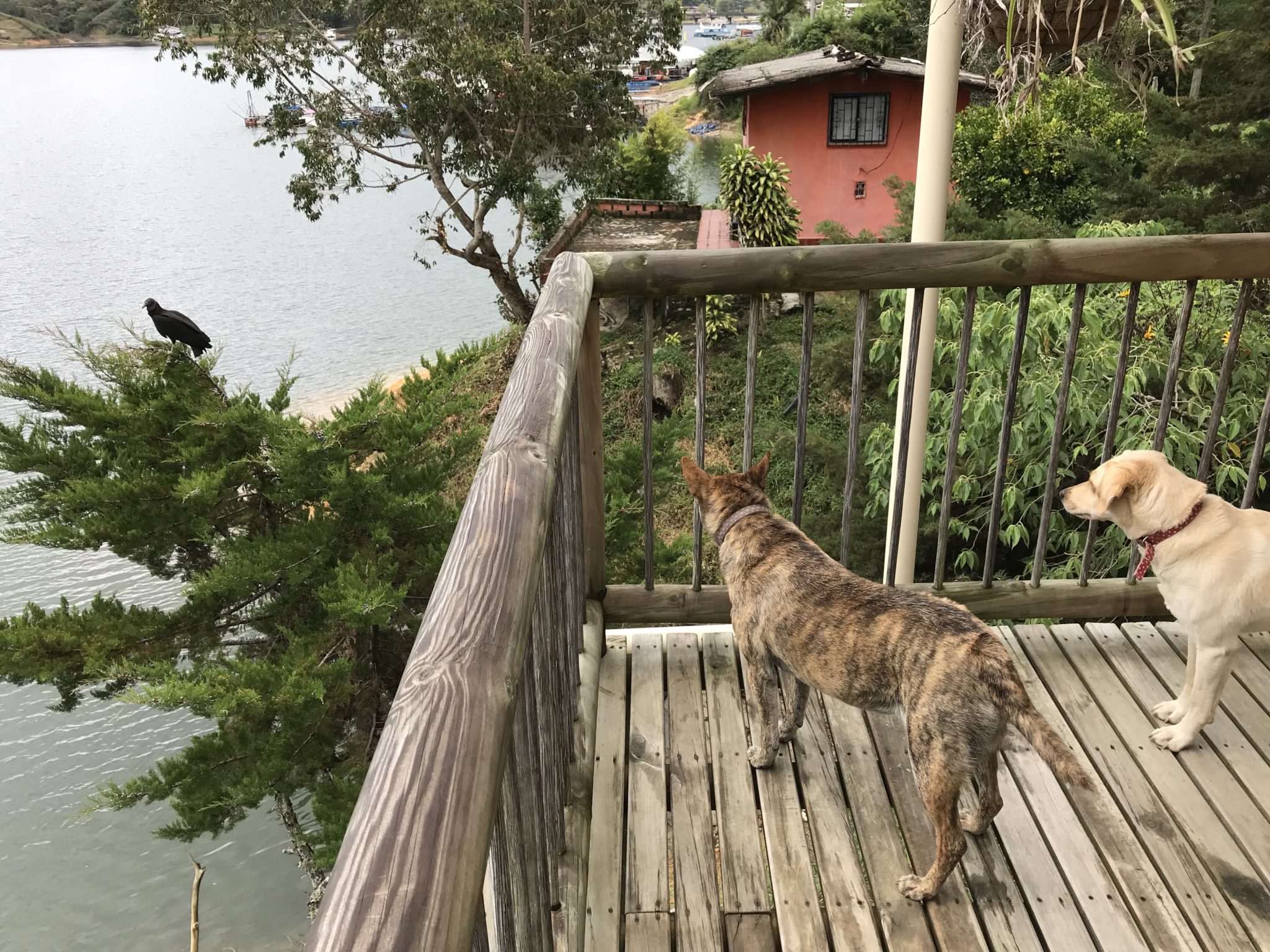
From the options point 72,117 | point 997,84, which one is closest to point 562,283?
point 997,84

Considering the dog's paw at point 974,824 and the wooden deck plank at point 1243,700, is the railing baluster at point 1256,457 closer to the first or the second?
the wooden deck plank at point 1243,700

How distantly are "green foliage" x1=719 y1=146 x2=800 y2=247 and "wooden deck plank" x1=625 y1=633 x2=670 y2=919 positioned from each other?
16.3m

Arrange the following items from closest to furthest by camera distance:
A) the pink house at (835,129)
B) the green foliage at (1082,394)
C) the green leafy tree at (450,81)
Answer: the green foliage at (1082,394) → the green leafy tree at (450,81) → the pink house at (835,129)

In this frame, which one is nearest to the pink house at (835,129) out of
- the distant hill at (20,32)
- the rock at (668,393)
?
the rock at (668,393)

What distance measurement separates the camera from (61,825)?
11797 millimetres

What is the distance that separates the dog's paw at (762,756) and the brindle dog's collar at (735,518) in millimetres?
527

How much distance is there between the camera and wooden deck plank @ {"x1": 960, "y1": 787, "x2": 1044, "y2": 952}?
1.84 m

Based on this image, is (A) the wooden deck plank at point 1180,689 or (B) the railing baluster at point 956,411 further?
(B) the railing baluster at point 956,411

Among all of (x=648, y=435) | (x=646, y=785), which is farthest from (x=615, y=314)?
(x=646, y=785)

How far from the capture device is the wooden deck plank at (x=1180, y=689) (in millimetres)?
2244

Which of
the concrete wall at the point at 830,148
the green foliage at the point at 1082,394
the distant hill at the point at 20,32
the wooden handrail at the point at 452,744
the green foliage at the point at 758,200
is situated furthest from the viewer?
the distant hill at the point at 20,32

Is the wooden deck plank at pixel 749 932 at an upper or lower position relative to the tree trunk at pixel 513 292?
upper

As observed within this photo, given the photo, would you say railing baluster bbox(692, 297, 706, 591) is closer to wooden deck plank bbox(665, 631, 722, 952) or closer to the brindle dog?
the brindle dog

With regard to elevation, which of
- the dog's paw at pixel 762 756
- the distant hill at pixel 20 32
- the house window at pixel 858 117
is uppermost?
the distant hill at pixel 20 32
